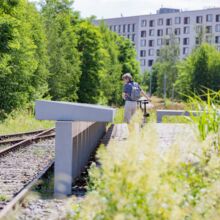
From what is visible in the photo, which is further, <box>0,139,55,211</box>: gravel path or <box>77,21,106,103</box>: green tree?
<box>77,21,106,103</box>: green tree

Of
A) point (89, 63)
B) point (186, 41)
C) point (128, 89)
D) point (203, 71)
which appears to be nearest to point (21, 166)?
point (128, 89)

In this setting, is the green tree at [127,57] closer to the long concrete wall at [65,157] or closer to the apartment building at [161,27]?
the apartment building at [161,27]

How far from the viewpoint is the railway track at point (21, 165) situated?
7686mm

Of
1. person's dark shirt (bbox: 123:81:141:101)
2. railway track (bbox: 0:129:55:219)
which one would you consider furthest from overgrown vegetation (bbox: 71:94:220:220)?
person's dark shirt (bbox: 123:81:141:101)

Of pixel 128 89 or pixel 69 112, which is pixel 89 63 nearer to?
pixel 128 89

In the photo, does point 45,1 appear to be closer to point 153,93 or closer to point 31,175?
point 31,175

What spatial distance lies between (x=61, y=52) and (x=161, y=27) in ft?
323

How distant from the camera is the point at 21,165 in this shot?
37.3ft

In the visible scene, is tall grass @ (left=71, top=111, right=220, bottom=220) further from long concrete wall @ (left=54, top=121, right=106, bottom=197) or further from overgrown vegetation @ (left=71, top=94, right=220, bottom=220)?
long concrete wall @ (left=54, top=121, right=106, bottom=197)

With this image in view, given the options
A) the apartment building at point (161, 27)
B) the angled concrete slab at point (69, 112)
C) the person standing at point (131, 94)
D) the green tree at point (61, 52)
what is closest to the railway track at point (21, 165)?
the angled concrete slab at point (69, 112)

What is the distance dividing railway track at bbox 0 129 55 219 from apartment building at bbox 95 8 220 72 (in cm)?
11192

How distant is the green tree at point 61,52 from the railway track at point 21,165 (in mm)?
21687

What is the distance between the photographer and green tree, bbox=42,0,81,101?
129 ft

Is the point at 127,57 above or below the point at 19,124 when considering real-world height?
above
